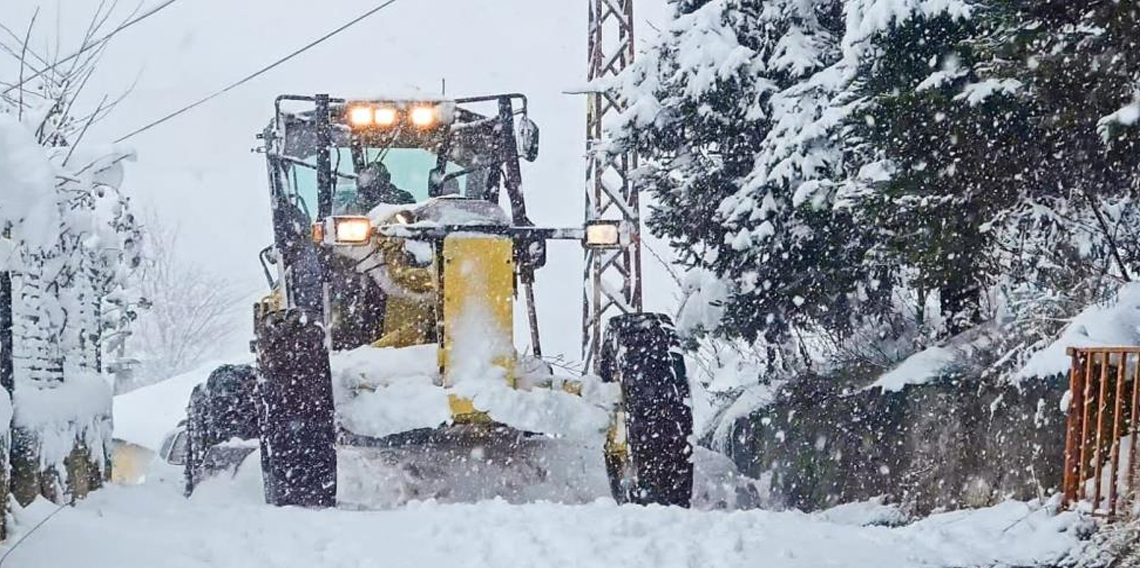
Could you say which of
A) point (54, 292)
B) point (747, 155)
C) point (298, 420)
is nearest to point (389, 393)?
point (298, 420)

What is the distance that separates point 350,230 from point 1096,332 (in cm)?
418

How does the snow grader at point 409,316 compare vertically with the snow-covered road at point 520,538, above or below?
above

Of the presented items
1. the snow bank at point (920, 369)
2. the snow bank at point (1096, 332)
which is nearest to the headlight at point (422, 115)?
the snow bank at point (920, 369)

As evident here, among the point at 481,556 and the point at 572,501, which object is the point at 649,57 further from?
the point at 481,556

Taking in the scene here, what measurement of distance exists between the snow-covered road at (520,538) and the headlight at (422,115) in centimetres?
359

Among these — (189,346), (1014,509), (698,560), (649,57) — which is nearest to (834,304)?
(649,57)

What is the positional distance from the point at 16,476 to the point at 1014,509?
5063 millimetres

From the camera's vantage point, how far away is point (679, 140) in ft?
A: 37.9

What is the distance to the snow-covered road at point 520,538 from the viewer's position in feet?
18.7

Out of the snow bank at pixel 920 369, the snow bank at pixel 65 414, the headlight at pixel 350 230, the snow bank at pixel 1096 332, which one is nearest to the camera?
the snow bank at pixel 1096 332

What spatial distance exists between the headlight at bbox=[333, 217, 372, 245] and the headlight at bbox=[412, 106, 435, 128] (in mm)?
2084

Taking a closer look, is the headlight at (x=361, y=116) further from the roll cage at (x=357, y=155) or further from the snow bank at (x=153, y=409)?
the snow bank at (x=153, y=409)

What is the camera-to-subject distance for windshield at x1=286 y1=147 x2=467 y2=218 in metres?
9.43

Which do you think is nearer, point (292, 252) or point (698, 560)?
point (698, 560)
